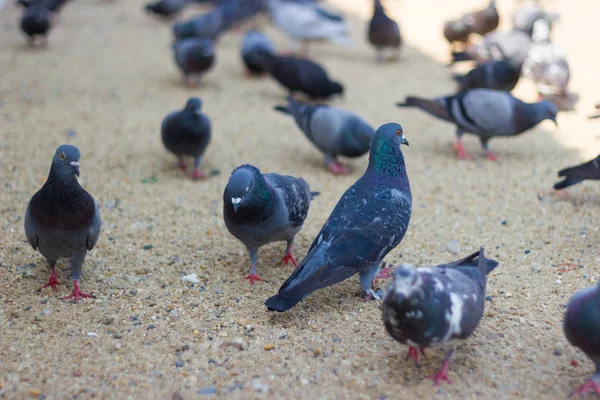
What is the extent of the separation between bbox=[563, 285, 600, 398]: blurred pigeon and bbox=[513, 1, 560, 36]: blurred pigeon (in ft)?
25.9

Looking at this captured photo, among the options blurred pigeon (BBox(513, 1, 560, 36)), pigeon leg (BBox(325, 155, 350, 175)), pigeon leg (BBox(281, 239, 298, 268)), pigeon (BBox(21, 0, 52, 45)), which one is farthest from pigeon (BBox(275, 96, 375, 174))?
pigeon (BBox(21, 0, 52, 45))

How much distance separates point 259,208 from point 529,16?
26.3ft

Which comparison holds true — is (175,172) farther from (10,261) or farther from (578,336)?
(578,336)

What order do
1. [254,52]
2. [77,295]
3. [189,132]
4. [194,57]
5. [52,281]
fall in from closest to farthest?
[77,295]
[52,281]
[189,132]
[194,57]
[254,52]

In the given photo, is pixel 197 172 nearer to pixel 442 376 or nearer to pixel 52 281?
pixel 52 281

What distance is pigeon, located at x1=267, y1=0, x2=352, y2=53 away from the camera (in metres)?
10.8

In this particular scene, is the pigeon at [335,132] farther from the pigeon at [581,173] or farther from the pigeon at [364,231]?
the pigeon at [364,231]

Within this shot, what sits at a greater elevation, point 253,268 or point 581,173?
point 581,173

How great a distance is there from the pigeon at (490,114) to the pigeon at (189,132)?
2.67 m

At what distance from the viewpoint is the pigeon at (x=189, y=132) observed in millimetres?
5859

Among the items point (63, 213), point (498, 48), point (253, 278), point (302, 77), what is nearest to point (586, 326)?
point (253, 278)

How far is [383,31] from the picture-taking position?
34.4 feet

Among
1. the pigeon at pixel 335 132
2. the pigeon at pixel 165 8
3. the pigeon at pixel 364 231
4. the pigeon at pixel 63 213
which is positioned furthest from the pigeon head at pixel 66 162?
the pigeon at pixel 165 8

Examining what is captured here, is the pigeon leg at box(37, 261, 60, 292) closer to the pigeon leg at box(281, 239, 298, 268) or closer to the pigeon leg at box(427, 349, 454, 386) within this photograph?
the pigeon leg at box(281, 239, 298, 268)
